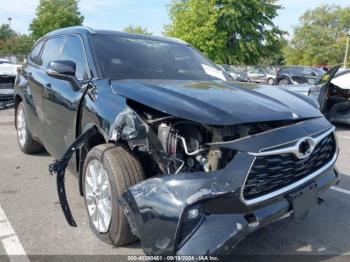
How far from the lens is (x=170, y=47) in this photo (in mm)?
4684

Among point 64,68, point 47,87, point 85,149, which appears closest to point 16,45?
point 47,87

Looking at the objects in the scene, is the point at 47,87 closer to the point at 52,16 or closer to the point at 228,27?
the point at 228,27

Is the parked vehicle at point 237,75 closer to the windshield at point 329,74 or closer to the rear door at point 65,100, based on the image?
the windshield at point 329,74

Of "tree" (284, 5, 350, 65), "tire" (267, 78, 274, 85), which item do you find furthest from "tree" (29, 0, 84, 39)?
"tree" (284, 5, 350, 65)

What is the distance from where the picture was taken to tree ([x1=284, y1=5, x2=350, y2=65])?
66.1 m

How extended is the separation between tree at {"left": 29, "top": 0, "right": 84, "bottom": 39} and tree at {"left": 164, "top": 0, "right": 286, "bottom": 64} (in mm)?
20090

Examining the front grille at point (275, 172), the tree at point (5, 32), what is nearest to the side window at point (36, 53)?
the front grille at point (275, 172)

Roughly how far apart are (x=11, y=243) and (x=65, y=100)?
4.51 ft

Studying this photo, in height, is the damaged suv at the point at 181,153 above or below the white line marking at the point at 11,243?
above

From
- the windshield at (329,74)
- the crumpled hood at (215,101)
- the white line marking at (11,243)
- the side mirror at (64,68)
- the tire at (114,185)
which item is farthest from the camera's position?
the windshield at (329,74)

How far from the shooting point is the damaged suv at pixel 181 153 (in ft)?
8.35

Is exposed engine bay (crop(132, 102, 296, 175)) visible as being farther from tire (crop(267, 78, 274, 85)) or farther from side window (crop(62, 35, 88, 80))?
tire (crop(267, 78, 274, 85))

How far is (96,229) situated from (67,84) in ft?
4.76

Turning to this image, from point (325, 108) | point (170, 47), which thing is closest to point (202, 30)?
point (325, 108)
